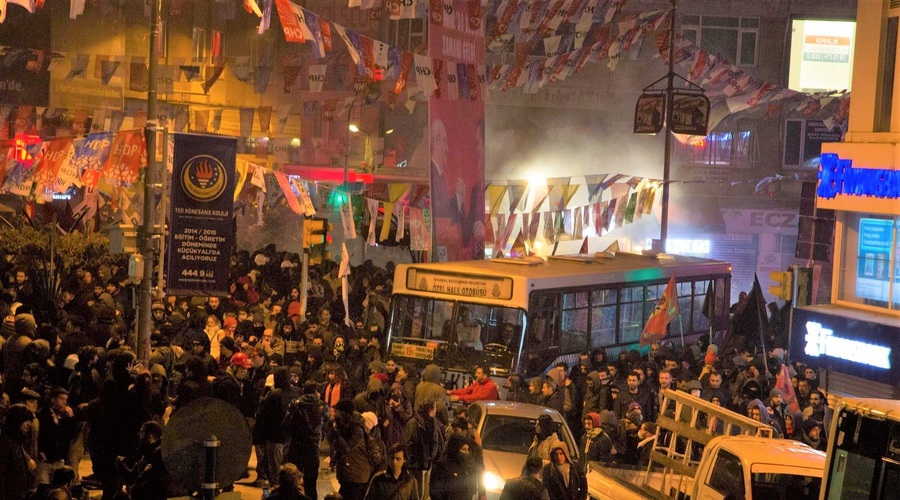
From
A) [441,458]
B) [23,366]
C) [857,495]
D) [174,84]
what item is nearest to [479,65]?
[23,366]

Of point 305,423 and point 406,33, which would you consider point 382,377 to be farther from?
point 406,33

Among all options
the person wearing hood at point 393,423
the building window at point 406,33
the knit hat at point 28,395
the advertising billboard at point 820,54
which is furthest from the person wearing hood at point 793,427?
the building window at point 406,33

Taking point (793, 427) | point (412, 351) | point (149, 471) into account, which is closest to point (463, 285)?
point (412, 351)

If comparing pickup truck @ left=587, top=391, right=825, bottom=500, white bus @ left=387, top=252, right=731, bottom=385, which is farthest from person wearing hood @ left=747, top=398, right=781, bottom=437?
white bus @ left=387, top=252, right=731, bottom=385

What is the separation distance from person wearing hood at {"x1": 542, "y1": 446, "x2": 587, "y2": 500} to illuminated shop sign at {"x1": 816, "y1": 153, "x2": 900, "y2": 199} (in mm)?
8828

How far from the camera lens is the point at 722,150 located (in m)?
38.3

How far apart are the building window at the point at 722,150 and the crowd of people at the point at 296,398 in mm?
18686

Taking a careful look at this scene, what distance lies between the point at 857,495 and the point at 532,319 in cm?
908

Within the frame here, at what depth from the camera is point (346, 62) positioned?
3425 cm

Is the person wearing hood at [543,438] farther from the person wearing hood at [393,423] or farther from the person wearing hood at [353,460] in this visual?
the person wearing hood at [393,423]

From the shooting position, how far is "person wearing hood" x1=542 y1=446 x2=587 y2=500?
387 inches

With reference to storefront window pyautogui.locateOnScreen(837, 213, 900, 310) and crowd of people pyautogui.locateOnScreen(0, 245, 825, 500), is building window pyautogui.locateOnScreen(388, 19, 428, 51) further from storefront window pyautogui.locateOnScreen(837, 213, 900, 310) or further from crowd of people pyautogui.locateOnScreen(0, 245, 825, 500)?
storefront window pyautogui.locateOnScreen(837, 213, 900, 310)

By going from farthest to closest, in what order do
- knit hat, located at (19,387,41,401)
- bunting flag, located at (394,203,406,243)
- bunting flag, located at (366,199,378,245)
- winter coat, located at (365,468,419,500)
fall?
bunting flag, located at (394,203,406,243) < bunting flag, located at (366,199,378,245) < knit hat, located at (19,387,41,401) < winter coat, located at (365,468,419,500)

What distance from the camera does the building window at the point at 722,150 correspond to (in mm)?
38188
